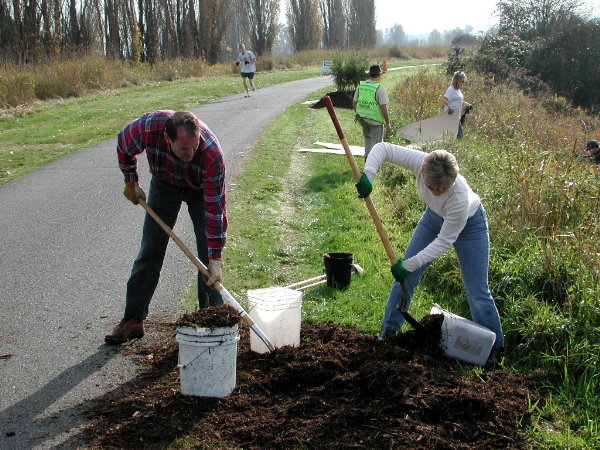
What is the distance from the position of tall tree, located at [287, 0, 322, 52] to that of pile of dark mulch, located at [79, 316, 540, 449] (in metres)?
54.0

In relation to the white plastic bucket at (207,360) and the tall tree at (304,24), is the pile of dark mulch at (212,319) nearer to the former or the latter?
the white plastic bucket at (207,360)

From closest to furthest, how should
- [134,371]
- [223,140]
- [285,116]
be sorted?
[134,371] < [223,140] < [285,116]

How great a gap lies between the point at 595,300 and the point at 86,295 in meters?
4.55

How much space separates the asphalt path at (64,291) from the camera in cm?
409

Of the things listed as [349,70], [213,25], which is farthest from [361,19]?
[349,70]

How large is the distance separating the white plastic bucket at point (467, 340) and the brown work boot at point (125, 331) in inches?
97.2

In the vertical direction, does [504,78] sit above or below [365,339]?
above

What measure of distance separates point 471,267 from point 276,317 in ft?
5.13

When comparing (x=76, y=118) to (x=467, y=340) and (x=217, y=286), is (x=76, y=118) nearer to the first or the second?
(x=217, y=286)

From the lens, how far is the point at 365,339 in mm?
5098

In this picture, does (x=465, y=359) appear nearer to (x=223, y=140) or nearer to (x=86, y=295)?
(x=86, y=295)

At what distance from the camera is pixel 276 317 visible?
15.8ft

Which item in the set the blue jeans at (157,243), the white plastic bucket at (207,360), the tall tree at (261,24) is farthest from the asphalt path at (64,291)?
the tall tree at (261,24)

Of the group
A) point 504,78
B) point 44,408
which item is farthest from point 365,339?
point 504,78
